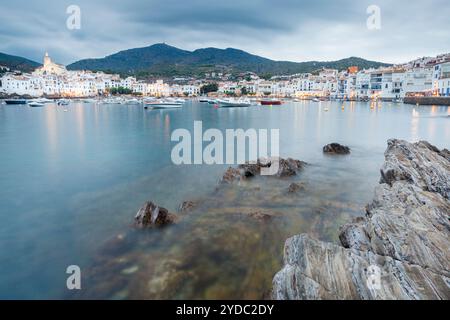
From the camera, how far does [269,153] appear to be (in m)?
17.6

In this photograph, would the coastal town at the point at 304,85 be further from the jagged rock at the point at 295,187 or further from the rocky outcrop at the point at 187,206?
the rocky outcrop at the point at 187,206

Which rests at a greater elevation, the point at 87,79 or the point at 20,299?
the point at 87,79

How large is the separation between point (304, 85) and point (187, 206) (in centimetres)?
13477

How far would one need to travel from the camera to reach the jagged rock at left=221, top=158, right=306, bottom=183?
38.4 ft

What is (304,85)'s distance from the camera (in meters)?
134

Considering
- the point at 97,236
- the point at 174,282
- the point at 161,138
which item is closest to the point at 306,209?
the point at 174,282

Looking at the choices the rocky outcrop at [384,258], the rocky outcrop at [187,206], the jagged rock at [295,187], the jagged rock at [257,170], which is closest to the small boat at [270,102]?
the jagged rock at [257,170]

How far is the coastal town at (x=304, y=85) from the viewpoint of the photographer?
280 feet

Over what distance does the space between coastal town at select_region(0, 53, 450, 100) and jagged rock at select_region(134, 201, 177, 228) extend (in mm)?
86245

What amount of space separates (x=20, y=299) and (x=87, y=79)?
145 m

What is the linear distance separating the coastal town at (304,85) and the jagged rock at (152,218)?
8624 cm

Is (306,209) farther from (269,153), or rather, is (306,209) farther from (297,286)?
(269,153)
